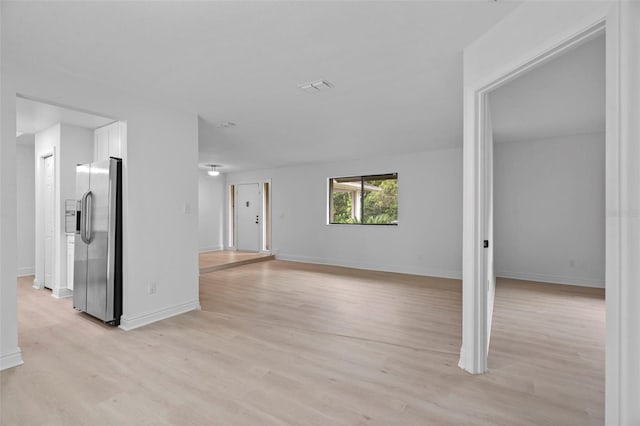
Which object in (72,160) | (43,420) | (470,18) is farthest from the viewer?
(72,160)

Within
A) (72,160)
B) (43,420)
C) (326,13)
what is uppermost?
(326,13)

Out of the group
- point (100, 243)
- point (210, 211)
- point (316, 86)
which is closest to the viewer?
point (316, 86)

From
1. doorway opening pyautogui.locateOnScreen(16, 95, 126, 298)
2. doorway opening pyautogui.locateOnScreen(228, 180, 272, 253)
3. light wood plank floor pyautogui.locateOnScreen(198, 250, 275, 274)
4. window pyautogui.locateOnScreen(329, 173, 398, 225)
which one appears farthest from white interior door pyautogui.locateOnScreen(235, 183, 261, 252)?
doorway opening pyautogui.locateOnScreen(16, 95, 126, 298)

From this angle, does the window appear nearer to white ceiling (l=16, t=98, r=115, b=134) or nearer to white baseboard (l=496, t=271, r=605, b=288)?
white baseboard (l=496, t=271, r=605, b=288)

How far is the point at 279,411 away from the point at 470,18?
276 cm

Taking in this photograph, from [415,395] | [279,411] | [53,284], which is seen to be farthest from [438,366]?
[53,284]

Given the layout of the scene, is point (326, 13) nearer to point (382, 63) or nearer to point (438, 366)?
point (382, 63)

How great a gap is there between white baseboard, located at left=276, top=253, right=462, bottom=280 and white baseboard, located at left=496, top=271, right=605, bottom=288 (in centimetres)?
87

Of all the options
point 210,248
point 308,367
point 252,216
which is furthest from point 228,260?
point 308,367

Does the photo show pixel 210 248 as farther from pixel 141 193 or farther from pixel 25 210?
pixel 141 193

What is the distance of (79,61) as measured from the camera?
2557 mm

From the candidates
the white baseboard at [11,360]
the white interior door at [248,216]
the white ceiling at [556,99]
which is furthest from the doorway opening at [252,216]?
the white baseboard at [11,360]

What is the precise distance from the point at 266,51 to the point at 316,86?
0.75 meters

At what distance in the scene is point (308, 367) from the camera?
2443 mm
